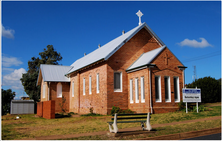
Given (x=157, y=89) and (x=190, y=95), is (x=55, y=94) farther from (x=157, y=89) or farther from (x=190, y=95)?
(x=190, y=95)

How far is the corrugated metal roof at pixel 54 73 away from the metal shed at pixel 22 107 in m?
4.77

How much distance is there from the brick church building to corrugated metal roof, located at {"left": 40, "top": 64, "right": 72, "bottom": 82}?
17.6 feet

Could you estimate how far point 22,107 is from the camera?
3356 cm

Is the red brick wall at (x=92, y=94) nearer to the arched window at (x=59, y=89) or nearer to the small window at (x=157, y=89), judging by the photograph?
the arched window at (x=59, y=89)

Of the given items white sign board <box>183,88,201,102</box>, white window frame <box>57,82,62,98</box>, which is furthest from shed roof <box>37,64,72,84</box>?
white sign board <box>183,88,201,102</box>

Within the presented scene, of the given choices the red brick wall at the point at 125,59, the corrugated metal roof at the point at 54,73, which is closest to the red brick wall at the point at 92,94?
the red brick wall at the point at 125,59

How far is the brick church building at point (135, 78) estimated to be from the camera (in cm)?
2019

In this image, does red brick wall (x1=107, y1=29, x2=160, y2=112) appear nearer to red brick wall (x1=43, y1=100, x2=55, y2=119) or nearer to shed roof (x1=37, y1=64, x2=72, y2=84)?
red brick wall (x1=43, y1=100, x2=55, y2=119)

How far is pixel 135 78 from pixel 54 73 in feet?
51.9

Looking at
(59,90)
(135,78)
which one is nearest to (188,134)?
(135,78)

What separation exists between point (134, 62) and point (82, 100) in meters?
8.66

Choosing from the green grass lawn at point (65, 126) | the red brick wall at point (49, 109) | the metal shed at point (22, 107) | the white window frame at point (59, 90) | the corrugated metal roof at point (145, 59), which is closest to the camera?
the green grass lawn at point (65, 126)

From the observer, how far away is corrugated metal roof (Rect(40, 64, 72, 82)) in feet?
106

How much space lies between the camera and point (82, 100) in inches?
1108
